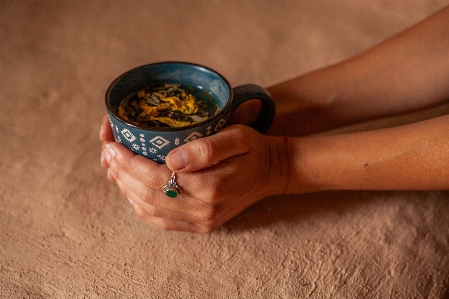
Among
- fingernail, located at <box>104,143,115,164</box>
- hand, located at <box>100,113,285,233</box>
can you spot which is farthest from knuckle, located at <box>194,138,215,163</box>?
fingernail, located at <box>104,143,115,164</box>

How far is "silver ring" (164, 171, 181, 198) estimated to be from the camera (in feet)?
1.80

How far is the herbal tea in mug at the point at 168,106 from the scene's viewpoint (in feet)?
1.82

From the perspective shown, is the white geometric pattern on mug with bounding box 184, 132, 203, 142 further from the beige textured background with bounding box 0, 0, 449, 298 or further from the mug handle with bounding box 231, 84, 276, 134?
the beige textured background with bounding box 0, 0, 449, 298

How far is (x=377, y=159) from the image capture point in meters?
0.61

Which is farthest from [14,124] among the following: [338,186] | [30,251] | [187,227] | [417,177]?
[417,177]

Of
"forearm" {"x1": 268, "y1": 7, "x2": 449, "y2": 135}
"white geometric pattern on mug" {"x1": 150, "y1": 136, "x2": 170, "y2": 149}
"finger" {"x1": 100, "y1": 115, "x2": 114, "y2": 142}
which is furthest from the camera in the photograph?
"forearm" {"x1": 268, "y1": 7, "x2": 449, "y2": 135}

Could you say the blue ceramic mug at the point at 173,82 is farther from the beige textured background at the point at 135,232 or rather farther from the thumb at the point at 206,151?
the beige textured background at the point at 135,232

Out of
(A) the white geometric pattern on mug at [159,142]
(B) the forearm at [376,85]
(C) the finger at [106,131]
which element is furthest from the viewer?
(B) the forearm at [376,85]

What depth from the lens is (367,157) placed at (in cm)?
61

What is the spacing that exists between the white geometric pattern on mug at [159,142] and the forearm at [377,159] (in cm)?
21

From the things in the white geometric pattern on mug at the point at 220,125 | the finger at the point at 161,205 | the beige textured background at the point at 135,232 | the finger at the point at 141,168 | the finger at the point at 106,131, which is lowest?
the beige textured background at the point at 135,232

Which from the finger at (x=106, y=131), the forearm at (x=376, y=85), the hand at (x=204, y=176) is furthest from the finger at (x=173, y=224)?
the forearm at (x=376, y=85)

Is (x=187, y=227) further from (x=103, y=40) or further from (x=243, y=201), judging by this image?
(x=103, y=40)

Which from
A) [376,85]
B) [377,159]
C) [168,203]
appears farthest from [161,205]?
[376,85]
